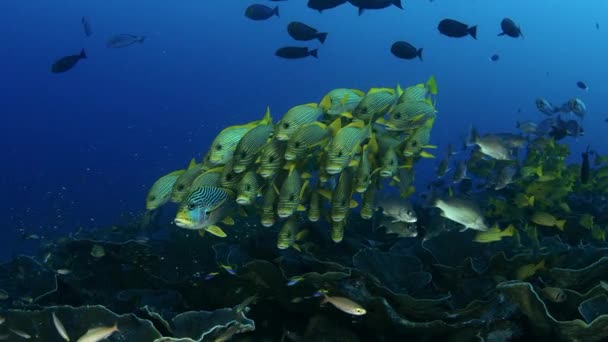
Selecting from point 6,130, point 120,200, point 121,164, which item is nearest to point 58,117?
point 6,130

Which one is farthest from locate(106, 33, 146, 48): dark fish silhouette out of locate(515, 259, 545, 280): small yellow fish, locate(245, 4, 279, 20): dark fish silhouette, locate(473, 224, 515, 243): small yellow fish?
locate(515, 259, 545, 280): small yellow fish

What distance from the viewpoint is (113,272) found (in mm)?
4832

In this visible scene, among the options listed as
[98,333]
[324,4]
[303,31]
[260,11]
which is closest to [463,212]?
[98,333]

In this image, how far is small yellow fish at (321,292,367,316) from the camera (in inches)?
128

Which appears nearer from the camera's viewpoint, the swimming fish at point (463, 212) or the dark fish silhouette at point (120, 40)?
the swimming fish at point (463, 212)

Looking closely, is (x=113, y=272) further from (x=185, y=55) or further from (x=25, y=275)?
(x=185, y=55)

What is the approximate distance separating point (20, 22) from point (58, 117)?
34.4 meters

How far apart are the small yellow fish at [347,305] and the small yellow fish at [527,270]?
1438 millimetres

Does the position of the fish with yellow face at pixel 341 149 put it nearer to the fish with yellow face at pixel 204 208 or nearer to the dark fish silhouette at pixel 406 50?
the fish with yellow face at pixel 204 208

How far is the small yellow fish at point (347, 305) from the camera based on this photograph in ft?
10.6

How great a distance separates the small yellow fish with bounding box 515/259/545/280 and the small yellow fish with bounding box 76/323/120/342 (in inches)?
121

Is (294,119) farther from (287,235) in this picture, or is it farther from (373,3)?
(373,3)

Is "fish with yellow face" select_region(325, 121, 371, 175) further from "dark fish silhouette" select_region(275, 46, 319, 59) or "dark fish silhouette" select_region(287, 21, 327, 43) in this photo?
"dark fish silhouette" select_region(275, 46, 319, 59)

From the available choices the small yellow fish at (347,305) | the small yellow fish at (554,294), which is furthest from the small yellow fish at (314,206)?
the small yellow fish at (554,294)
